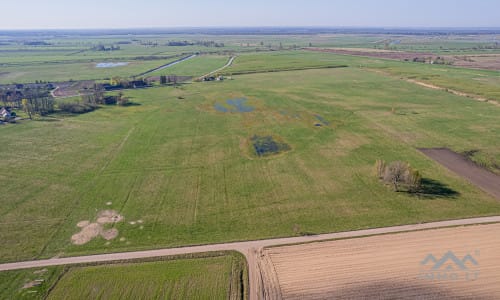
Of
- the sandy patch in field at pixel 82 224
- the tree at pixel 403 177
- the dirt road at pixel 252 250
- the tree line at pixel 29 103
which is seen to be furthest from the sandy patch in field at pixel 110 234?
the tree line at pixel 29 103

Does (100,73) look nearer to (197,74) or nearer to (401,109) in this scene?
(197,74)

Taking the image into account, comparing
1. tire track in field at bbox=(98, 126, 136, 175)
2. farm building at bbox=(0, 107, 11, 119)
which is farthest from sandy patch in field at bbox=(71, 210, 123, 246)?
farm building at bbox=(0, 107, 11, 119)

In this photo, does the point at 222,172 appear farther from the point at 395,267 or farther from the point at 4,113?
the point at 4,113

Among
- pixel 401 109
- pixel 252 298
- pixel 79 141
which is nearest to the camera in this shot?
pixel 252 298

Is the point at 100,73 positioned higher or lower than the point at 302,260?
higher

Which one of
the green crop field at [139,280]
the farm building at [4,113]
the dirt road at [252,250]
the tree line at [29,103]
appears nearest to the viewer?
the green crop field at [139,280]

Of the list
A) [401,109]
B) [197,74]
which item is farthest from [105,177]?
[197,74]

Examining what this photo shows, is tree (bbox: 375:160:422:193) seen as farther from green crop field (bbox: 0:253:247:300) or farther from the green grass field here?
green crop field (bbox: 0:253:247:300)

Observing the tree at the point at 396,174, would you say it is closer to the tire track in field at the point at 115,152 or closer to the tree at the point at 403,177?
the tree at the point at 403,177
